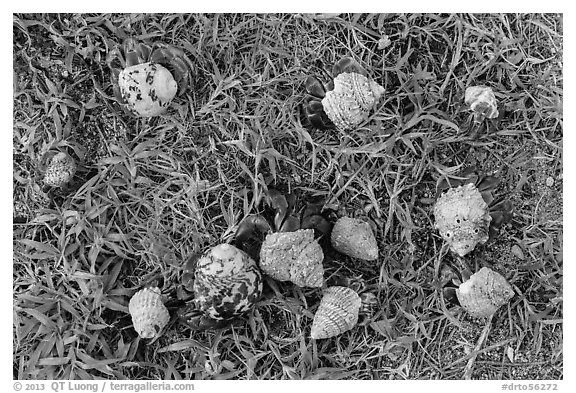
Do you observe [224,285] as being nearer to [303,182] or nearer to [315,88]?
[303,182]

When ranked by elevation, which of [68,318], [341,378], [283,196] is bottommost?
[341,378]

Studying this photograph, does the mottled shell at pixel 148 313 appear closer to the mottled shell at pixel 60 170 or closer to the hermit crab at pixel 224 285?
the hermit crab at pixel 224 285

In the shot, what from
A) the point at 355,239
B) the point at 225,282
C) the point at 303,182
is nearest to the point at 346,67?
the point at 303,182

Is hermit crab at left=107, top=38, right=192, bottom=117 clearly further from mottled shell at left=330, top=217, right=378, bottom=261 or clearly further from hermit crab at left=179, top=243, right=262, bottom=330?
mottled shell at left=330, top=217, right=378, bottom=261

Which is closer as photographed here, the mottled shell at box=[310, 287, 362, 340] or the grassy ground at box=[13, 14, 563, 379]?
the mottled shell at box=[310, 287, 362, 340]

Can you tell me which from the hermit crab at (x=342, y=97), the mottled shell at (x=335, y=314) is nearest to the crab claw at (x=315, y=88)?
the hermit crab at (x=342, y=97)

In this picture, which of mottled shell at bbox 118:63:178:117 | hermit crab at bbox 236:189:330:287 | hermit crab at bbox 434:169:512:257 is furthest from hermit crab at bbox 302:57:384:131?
mottled shell at bbox 118:63:178:117

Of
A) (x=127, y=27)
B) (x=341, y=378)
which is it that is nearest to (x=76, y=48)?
(x=127, y=27)

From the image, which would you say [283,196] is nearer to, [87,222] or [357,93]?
[357,93]
